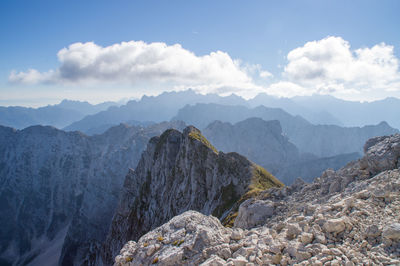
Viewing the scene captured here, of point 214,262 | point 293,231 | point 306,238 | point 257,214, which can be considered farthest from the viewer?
point 257,214

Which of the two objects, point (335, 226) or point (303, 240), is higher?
point (335, 226)

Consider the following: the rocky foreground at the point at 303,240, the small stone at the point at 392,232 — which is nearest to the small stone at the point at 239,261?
the rocky foreground at the point at 303,240

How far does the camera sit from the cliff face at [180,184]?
70.6 metres

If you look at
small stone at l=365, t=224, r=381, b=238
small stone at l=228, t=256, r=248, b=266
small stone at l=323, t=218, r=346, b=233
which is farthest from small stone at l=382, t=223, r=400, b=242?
small stone at l=228, t=256, r=248, b=266

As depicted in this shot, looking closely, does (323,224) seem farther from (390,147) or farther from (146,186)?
(146,186)

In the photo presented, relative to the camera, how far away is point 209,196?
243 ft

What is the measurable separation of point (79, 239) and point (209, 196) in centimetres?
14979

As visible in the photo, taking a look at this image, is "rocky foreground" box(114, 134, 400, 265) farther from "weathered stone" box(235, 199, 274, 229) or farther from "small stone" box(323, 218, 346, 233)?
"weathered stone" box(235, 199, 274, 229)

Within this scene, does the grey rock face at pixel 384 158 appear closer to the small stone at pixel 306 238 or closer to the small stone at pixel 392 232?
the small stone at pixel 392 232

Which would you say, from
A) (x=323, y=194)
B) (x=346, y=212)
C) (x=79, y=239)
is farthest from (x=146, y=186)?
(x=79, y=239)

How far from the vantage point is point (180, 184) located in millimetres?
81375

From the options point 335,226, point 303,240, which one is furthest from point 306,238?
point 335,226

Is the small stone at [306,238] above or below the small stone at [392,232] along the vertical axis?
below

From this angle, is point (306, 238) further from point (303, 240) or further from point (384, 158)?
point (384, 158)
